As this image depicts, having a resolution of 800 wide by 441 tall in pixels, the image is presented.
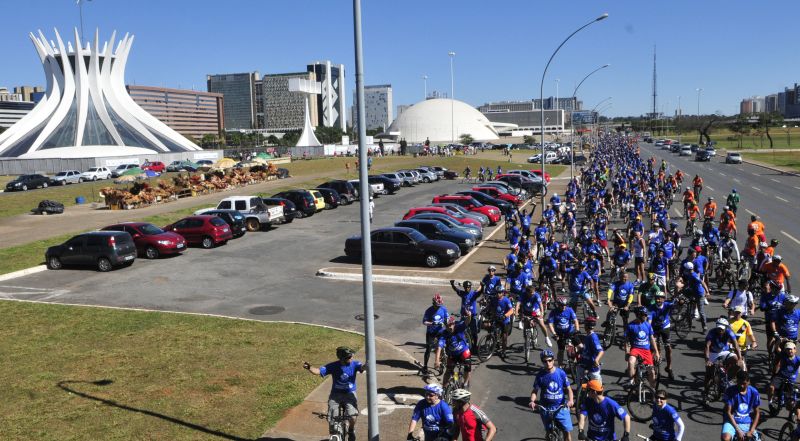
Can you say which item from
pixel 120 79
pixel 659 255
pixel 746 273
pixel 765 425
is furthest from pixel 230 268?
pixel 120 79

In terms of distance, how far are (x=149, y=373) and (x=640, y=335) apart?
893 centimetres

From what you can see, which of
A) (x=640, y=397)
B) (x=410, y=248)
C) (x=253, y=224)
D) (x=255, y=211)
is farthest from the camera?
(x=255, y=211)

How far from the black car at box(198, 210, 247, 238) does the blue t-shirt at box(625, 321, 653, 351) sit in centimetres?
2188

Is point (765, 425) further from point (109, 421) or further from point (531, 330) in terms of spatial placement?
point (109, 421)

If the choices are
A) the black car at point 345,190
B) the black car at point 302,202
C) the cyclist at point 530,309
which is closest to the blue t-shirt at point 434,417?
the cyclist at point 530,309

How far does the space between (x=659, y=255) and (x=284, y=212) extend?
21991 mm

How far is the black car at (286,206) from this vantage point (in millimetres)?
33781

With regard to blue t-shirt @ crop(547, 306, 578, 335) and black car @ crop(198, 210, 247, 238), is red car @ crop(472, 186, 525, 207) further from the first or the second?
blue t-shirt @ crop(547, 306, 578, 335)

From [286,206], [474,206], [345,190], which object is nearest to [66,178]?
[345,190]

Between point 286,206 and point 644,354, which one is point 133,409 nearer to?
point 644,354

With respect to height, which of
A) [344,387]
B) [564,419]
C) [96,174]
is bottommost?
[564,419]

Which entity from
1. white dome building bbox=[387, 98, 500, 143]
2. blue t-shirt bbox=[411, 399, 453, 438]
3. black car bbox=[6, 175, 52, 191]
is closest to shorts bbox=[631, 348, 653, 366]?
blue t-shirt bbox=[411, 399, 453, 438]

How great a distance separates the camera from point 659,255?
15484mm

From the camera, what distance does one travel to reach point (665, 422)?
7.51m
